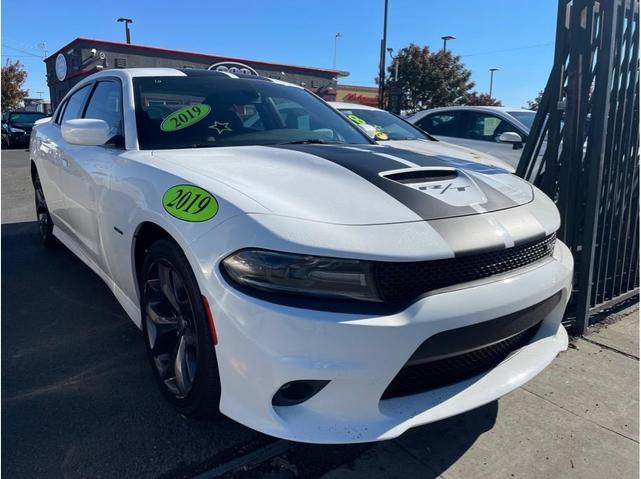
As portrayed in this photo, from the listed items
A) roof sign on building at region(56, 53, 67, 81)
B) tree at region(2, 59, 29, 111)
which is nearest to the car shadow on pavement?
roof sign on building at region(56, 53, 67, 81)

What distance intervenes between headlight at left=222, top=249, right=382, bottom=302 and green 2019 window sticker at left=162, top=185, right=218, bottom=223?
34 centimetres

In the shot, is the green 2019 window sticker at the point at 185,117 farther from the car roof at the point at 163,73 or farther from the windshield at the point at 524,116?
the windshield at the point at 524,116

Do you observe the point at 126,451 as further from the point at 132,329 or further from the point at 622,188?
the point at 622,188

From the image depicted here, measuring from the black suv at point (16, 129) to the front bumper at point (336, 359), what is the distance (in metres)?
21.0

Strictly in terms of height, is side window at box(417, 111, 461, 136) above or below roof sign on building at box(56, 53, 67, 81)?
below

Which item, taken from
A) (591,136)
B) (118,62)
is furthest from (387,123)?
(118,62)

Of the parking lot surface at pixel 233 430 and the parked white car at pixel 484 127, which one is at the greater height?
the parked white car at pixel 484 127

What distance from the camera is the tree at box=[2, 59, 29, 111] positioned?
3828cm

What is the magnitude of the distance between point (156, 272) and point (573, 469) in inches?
77.2

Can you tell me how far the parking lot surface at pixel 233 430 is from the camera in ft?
6.69

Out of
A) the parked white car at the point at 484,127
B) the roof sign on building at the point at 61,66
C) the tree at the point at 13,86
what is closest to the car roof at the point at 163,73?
the parked white car at the point at 484,127

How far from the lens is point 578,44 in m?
3.18

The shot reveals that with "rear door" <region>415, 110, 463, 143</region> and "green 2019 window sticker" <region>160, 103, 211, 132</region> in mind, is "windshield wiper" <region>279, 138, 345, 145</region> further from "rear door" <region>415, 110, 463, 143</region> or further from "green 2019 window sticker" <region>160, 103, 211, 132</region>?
"rear door" <region>415, 110, 463, 143</region>

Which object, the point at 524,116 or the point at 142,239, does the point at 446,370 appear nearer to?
the point at 142,239
